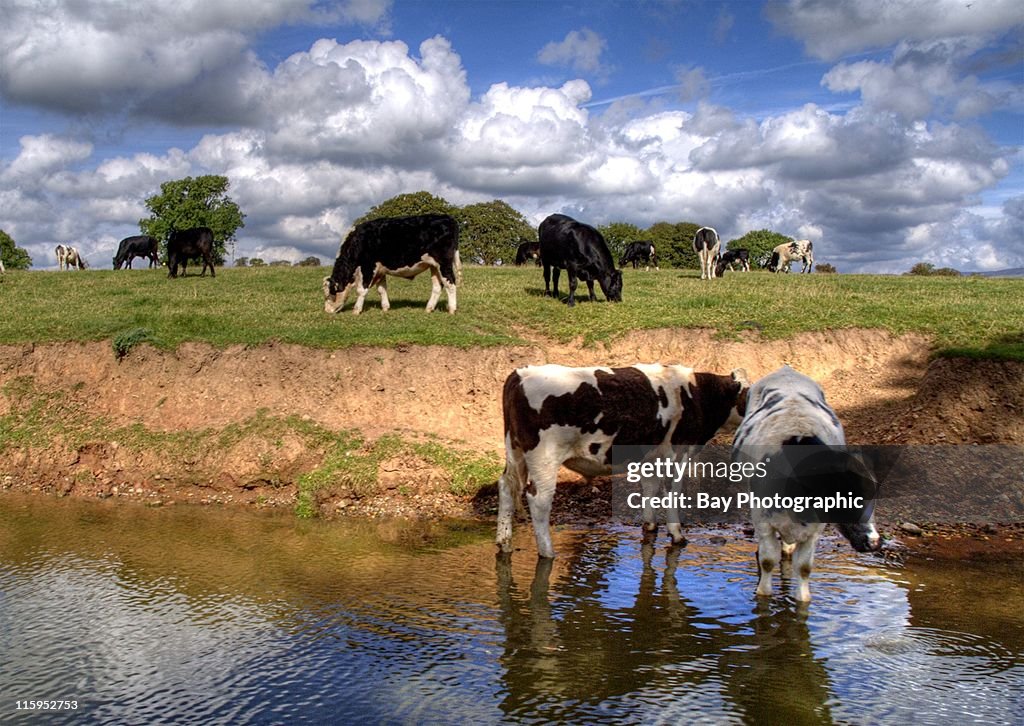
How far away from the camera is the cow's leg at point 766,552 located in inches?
290

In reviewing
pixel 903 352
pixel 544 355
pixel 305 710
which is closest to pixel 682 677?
pixel 305 710

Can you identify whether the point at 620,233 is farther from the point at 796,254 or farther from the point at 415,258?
the point at 415,258

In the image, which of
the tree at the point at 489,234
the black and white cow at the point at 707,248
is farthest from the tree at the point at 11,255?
the black and white cow at the point at 707,248

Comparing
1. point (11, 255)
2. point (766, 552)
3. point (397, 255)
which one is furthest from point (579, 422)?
point (11, 255)

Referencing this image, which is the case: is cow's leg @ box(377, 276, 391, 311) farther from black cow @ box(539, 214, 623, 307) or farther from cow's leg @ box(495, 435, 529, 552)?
cow's leg @ box(495, 435, 529, 552)

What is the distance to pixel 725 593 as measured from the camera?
8.05 meters

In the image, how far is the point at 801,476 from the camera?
7.05 meters

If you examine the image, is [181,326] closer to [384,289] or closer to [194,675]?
[384,289]

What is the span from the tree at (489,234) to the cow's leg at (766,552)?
194 feet

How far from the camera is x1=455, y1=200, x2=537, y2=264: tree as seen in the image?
218 ft

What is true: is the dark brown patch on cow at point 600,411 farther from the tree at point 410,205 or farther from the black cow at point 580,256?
the tree at point 410,205

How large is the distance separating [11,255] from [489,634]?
86860mm

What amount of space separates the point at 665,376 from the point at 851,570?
2903 mm

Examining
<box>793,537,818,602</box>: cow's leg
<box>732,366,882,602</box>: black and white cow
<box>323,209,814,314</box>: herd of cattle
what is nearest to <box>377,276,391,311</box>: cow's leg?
<box>323,209,814,314</box>: herd of cattle
